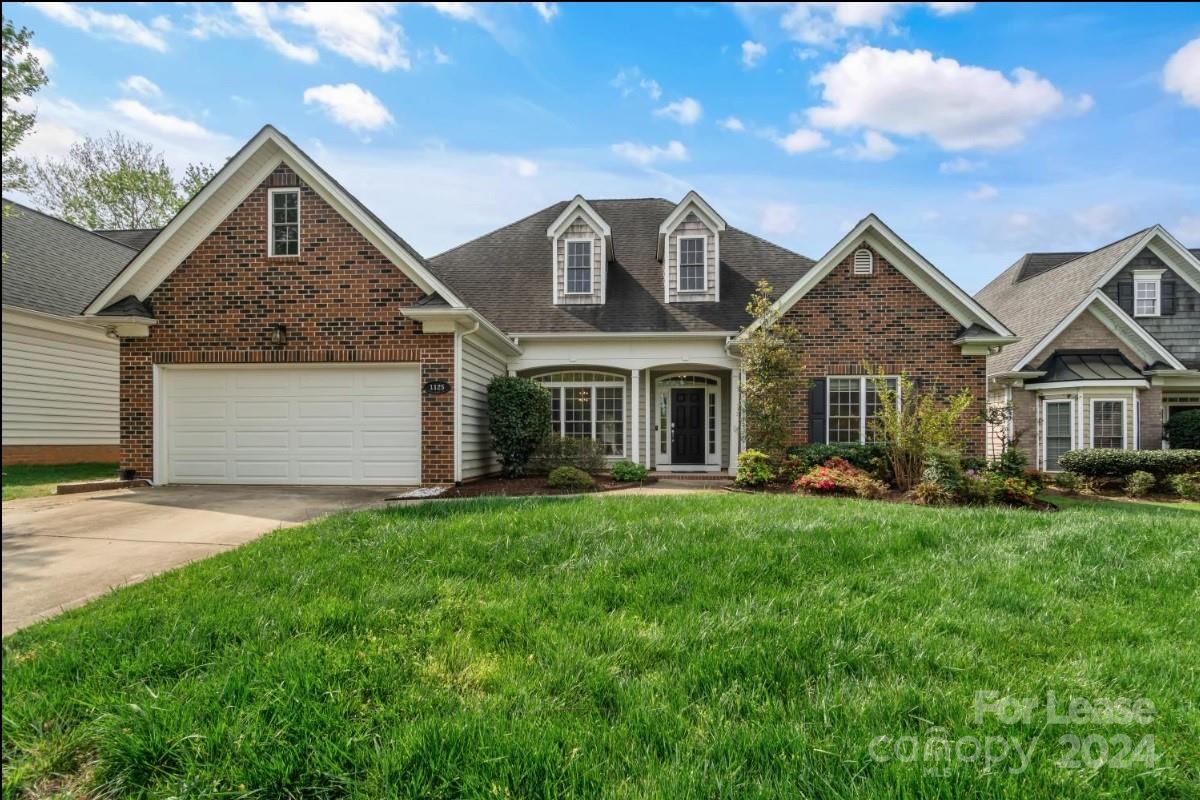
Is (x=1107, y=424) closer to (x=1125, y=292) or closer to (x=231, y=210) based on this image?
(x=1125, y=292)

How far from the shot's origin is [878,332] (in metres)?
12.7

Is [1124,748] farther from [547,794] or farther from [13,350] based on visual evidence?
[13,350]

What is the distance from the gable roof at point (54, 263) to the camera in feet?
40.0

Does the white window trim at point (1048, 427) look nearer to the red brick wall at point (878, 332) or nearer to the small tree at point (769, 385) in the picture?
the red brick wall at point (878, 332)

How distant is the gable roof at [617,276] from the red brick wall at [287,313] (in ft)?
12.9

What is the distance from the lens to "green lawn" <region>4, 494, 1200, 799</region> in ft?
7.70

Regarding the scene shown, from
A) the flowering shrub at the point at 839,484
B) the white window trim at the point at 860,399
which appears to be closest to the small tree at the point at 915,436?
the flowering shrub at the point at 839,484

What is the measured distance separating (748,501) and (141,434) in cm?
1014

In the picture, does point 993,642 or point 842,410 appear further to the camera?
point 842,410

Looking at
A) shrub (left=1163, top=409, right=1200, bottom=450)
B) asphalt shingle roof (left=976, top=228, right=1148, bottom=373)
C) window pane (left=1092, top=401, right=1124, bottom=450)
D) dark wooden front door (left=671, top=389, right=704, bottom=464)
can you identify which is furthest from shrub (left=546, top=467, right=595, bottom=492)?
shrub (left=1163, top=409, right=1200, bottom=450)

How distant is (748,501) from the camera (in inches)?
306

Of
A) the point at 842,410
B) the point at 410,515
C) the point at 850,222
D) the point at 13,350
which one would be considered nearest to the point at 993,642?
the point at 410,515

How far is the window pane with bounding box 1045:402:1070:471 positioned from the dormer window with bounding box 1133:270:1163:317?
4.85 m

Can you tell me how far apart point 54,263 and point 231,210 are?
23.7ft
